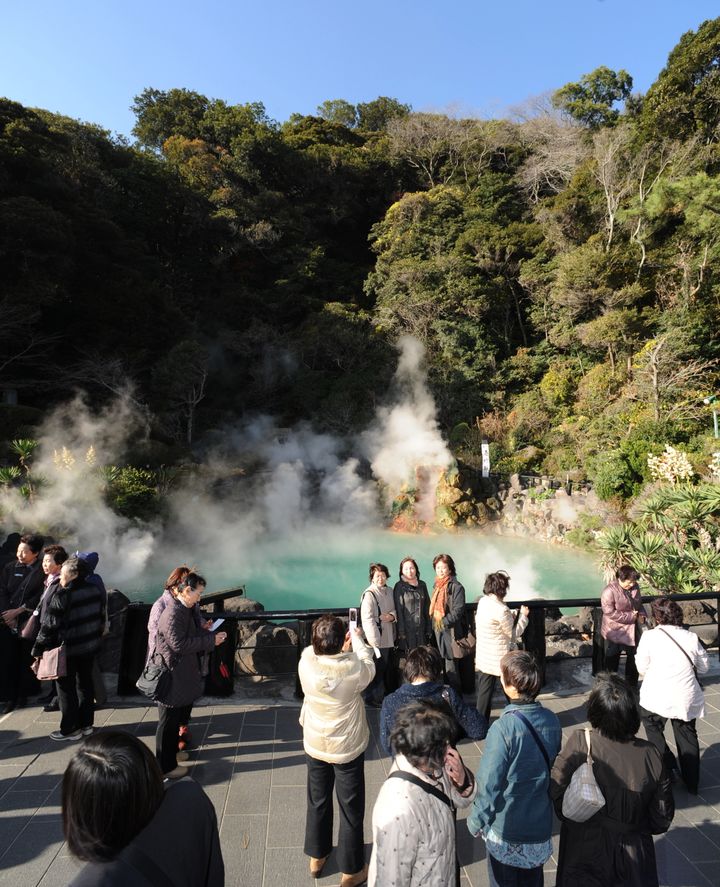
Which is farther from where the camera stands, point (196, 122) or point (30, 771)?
point (196, 122)

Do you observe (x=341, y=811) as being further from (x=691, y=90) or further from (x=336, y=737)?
(x=691, y=90)

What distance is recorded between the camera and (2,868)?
8.86 feet

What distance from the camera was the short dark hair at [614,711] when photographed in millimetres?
2119

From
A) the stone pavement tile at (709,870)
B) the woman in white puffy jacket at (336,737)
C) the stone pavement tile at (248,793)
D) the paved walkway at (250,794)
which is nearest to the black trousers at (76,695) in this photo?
the paved walkway at (250,794)

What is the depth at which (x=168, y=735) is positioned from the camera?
3371 millimetres

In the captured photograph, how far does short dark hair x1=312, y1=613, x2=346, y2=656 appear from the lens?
253 centimetres

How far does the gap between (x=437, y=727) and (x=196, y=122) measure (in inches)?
1286

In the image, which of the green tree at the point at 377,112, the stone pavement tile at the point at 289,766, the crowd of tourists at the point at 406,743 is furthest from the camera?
the green tree at the point at 377,112

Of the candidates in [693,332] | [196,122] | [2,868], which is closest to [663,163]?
[693,332]

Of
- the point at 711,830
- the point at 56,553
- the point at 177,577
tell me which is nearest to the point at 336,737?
the point at 177,577

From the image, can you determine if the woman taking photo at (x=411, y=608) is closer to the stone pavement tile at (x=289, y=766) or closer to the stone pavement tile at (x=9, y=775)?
the stone pavement tile at (x=289, y=766)

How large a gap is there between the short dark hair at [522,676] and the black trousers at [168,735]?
2189 mm

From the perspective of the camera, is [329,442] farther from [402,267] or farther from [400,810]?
[400,810]

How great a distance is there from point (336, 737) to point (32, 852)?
1785mm
